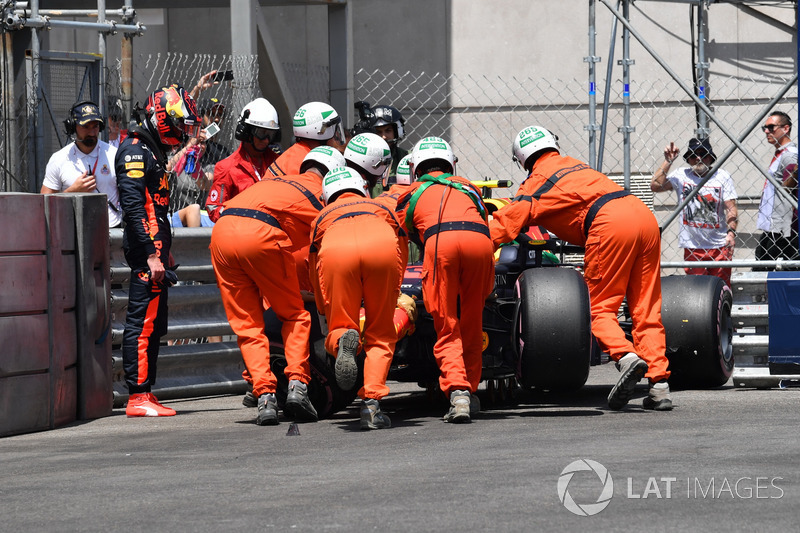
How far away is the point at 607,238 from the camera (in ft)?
24.9

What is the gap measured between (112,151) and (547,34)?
706 cm

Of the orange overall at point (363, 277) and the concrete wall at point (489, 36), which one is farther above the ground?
the concrete wall at point (489, 36)

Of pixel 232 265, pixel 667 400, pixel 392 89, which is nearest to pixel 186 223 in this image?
pixel 232 265

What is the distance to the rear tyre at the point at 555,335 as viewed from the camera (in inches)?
288

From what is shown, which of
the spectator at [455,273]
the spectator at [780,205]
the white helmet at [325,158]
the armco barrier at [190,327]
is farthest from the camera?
the spectator at [780,205]

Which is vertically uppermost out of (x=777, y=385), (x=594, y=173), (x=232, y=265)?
(x=594, y=173)

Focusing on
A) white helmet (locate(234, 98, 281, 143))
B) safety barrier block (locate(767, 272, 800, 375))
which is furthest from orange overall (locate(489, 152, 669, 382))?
white helmet (locate(234, 98, 281, 143))

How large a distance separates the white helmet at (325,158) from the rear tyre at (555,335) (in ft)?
4.49

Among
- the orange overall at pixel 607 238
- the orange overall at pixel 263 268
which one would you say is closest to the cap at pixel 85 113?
the orange overall at pixel 263 268

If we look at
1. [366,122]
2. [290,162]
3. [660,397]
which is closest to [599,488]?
[660,397]

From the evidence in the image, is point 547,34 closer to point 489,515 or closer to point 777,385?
point 777,385

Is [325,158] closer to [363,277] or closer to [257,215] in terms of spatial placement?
[257,215]

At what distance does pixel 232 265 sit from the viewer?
740 cm

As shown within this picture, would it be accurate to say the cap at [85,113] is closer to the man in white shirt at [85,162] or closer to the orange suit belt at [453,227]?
the man in white shirt at [85,162]
